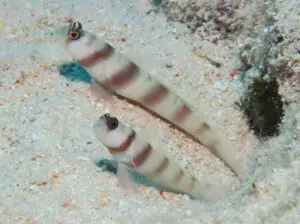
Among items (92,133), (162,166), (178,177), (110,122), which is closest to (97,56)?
(92,133)

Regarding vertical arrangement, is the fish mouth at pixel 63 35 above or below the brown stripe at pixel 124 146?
above

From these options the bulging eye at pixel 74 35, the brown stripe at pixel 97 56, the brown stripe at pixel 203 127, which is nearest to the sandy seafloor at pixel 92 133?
the brown stripe at pixel 203 127

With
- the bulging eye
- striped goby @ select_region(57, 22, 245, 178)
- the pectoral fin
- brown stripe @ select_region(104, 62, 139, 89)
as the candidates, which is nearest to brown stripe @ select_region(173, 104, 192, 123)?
striped goby @ select_region(57, 22, 245, 178)

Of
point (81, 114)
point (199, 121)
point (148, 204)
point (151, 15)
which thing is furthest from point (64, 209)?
point (151, 15)

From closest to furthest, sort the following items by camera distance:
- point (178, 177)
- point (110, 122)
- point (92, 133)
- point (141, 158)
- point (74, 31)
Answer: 1. point (110, 122)
2. point (141, 158)
3. point (178, 177)
4. point (92, 133)
5. point (74, 31)

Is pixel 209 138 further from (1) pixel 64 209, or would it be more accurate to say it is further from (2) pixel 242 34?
(1) pixel 64 209

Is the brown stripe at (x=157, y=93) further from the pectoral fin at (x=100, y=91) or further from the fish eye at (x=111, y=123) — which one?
the fish eye at (x=111, y=123)

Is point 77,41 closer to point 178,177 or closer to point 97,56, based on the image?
point 97,56
